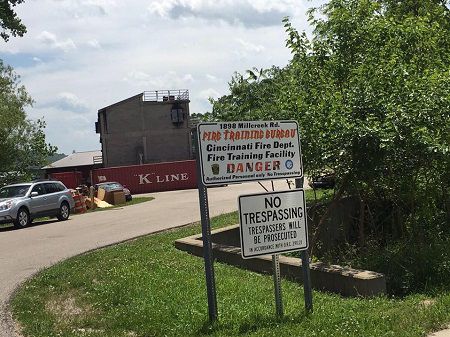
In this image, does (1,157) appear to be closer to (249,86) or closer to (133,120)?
→ (133,120)

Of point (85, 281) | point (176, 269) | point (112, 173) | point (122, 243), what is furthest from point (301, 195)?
Answer: point (112, 173)

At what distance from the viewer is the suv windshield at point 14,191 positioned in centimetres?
2166

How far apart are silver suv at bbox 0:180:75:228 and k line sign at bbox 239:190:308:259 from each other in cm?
1636

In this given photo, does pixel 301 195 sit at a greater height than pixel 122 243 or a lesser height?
greater

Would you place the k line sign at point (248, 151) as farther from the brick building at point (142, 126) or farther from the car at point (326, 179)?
the brick building at point (142, 126)

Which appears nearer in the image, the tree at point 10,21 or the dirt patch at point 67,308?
the dirt patch at point 67,308

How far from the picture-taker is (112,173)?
48000 mm

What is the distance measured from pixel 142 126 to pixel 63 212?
42.8 metres

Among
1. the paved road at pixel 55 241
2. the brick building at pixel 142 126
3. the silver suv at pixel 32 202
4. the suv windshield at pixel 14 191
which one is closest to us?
the paved road at pixel 55 241

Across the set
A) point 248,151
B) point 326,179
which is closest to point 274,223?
point 248,151

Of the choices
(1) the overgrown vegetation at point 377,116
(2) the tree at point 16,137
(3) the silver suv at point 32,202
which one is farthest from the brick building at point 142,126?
(1) the overgrown vegetation at point 377,116

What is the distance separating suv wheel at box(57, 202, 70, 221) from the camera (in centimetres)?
2312

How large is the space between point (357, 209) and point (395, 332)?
672 centimetres

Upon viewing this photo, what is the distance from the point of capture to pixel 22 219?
20.9 metres
